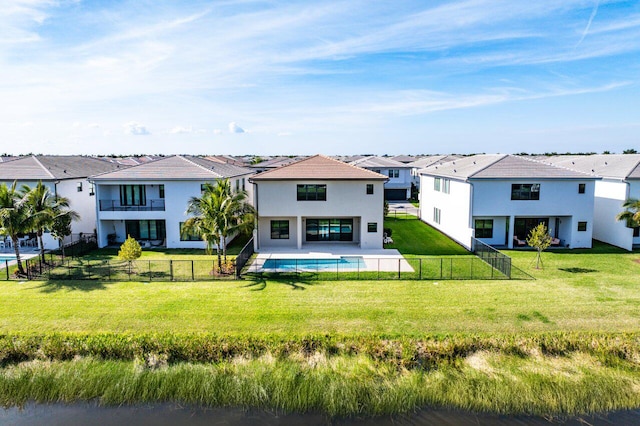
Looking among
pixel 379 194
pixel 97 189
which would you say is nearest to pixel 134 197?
pixel 97 189

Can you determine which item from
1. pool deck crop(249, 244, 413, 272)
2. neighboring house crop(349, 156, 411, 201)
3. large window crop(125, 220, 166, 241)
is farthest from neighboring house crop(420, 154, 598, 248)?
neighboring house crop(349, 156, 411, 201)

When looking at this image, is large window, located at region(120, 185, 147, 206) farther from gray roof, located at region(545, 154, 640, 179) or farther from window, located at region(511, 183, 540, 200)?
gray roof, located at region(545, 154, 640, 179)

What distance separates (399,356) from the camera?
48.8 feet

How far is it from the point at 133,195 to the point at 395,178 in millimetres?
39976

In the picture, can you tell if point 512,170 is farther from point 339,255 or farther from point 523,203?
point 339,255

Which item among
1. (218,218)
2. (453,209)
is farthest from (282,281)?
(453,209)

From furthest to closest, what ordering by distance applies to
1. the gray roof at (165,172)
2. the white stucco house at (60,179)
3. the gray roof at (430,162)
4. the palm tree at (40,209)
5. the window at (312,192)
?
1. the gray roof at (430,162)
2. the gray roof at (165,172)
3. the white stucco house at (60,179)
4. the window at (312,192)
5. the palm tree at (40,209)

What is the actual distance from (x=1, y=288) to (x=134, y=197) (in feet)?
40.2

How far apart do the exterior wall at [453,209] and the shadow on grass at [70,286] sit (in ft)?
75.3

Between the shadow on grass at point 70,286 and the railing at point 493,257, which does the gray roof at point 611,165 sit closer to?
the railing at point 493,257

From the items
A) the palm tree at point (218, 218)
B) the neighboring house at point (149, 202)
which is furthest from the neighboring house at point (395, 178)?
the palm tree at point (218, 218)

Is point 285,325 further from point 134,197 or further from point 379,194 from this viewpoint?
point 134,197

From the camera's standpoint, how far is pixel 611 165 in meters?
34.6

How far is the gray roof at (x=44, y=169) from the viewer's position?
31.0 m
